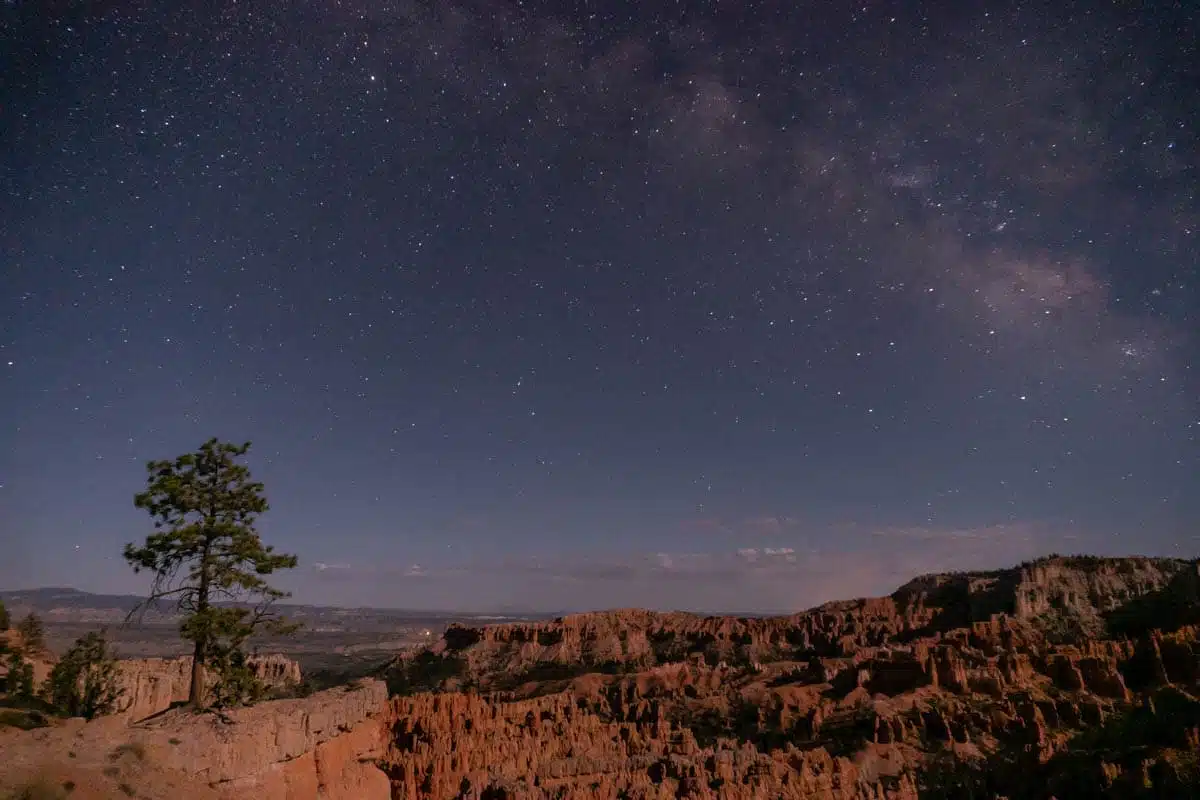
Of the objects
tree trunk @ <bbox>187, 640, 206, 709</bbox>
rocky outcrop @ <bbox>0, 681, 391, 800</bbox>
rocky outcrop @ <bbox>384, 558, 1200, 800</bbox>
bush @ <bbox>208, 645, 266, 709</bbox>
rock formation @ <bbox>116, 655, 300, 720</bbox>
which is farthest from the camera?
rocky outcrop @ <bbox>384, 558, 1200, 800</bbox>

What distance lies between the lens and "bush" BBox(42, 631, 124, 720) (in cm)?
1745

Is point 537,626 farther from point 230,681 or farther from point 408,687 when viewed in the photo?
point 230,681

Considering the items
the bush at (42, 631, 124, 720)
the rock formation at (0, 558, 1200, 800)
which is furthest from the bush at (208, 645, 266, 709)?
the bush at (42, 631, 124, 720)

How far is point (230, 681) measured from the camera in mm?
18672

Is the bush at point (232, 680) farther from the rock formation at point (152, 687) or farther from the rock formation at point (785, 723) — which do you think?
A: the rock formation at point (785, 723)

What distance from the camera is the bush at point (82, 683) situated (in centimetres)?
1745

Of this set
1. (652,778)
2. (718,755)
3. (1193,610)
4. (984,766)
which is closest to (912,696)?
(984,766)

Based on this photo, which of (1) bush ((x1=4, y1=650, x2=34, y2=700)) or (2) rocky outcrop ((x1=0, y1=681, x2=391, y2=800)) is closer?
(2) rocky outcrop ((x1=0, y1=681, x2=391, y2=800))

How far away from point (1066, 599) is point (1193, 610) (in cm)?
2419

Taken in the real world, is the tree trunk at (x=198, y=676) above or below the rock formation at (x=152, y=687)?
above

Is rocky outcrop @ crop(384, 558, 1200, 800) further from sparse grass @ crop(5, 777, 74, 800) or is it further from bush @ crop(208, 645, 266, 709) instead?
sparse grass @ crop(5, 777, 74, 800)

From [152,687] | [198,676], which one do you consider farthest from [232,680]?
[152,687]


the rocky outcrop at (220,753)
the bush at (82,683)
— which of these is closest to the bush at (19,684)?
the bush at (82,683)

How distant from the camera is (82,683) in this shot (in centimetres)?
1866
